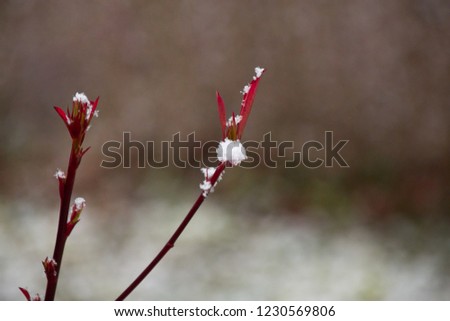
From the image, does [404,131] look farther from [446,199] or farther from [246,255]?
[246,255]

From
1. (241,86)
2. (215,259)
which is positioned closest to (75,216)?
(215,259)

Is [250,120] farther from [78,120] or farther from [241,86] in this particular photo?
[78,120]

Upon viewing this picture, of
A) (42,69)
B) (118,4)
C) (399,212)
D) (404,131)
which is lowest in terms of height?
(399,212)

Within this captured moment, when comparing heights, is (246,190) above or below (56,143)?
below

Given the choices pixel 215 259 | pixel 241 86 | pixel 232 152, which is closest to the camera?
pixel 232 152
